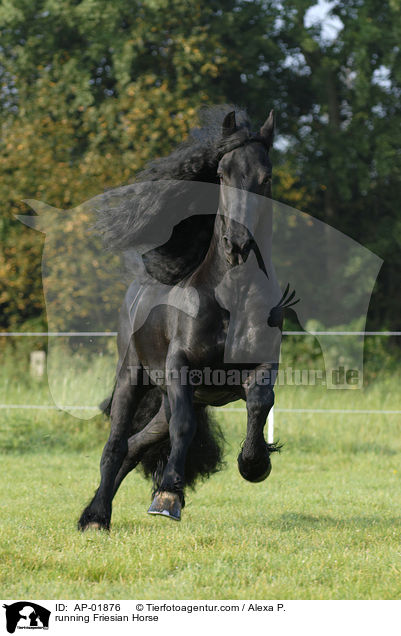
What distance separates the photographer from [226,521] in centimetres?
528

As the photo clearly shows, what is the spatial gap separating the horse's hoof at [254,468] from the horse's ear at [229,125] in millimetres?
1760

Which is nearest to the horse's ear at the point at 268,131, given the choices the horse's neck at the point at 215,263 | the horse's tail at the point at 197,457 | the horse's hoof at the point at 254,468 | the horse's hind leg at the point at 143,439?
A: the horse's neck at the point at 215,263

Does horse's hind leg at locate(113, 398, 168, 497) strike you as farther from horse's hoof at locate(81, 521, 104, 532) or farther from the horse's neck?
the horse's neck

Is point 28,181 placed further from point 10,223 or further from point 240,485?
point 240,485

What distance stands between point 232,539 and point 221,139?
2.34m

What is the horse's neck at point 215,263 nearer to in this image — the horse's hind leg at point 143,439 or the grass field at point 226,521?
the horse's hind leg at point 143,439

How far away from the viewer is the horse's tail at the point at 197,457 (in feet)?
17.8

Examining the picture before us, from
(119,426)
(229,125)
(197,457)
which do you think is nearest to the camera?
(229,125)

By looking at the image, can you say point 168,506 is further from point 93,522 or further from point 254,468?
point 93,522

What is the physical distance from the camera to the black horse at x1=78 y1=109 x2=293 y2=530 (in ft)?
12.9

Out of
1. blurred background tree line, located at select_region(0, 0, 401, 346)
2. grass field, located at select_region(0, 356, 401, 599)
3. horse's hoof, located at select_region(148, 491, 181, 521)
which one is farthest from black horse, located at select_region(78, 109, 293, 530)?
blurred background tree line, located at select_region(0, 0, 401, 346)

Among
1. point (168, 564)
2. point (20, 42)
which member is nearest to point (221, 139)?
point (168, 564)

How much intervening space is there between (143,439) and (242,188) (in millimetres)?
2088
